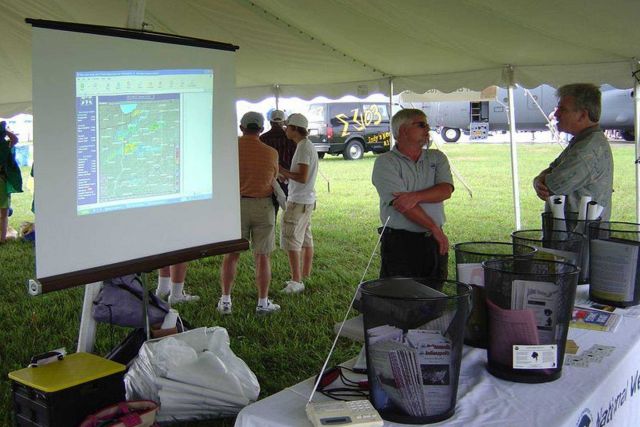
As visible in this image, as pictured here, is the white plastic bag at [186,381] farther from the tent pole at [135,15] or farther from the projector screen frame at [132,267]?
the tent pole at [135,15]

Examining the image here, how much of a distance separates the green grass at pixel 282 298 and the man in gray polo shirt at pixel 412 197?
786 mm

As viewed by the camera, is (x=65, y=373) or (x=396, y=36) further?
(x=396, y=36)

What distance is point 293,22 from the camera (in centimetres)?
455

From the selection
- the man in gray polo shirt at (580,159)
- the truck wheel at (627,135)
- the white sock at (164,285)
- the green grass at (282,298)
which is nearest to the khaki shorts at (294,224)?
the green grass at (282,298)

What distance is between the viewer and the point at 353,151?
61.6 ft

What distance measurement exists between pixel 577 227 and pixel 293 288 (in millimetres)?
2937

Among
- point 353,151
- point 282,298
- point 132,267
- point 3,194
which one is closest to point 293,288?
point 282,298

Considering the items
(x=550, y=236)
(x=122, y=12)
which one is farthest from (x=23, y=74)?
(x=550, y=236)

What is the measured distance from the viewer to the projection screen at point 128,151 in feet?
6.56

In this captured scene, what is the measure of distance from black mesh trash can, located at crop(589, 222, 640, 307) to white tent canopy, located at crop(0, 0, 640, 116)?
137 centimetres

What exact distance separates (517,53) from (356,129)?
14025 mm

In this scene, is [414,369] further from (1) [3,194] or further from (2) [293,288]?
(1) [3,194]

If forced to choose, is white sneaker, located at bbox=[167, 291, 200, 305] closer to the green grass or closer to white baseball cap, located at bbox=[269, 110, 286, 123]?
the green grass

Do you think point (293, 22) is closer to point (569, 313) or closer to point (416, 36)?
point (416, 36)
